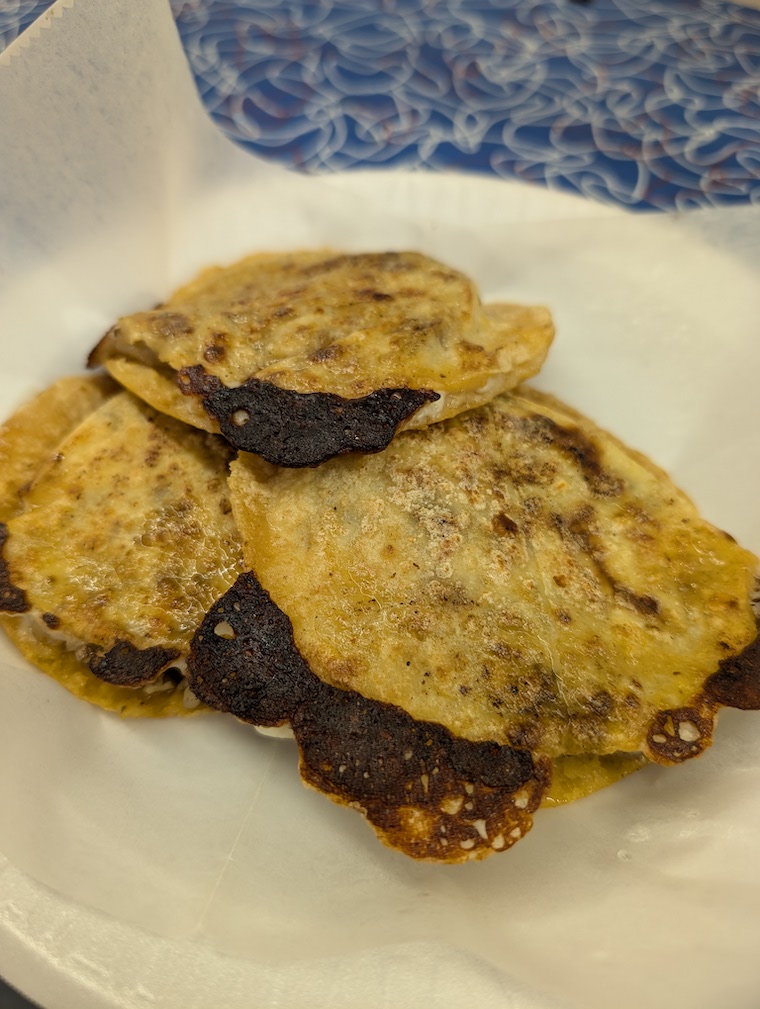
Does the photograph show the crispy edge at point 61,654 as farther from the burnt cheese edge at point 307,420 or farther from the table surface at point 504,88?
the table surface at point 504,88

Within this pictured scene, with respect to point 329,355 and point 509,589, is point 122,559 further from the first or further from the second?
point 509,589

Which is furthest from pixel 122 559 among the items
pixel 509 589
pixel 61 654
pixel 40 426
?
pixel 509 589

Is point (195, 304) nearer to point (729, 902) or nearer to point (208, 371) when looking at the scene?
point (208, 371)

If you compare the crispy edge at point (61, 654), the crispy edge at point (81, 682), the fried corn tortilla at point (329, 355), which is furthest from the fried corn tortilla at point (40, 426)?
the crispy edge at point (81, 682)

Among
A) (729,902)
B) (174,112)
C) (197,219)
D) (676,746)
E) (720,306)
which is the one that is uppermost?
(174,112)

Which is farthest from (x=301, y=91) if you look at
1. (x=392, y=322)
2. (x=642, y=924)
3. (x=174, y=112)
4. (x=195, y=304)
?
(x=642, y=924)

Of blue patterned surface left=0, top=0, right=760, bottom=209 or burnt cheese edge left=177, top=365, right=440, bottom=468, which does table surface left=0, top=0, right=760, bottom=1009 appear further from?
burnt cheese edge left=177, top=365, right=440, bottom=468

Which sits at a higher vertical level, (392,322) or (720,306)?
(392,322)
